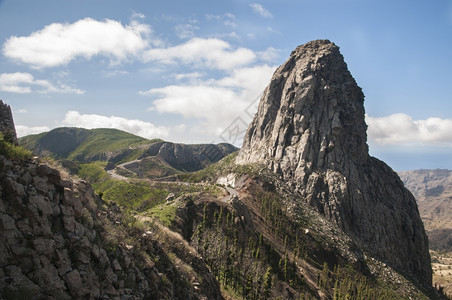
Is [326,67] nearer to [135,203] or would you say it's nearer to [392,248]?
[392,248]

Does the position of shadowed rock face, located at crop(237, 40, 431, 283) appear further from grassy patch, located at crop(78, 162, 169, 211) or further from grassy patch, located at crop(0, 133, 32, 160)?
grassy patch, located at crop(0, 133, 32, 160)

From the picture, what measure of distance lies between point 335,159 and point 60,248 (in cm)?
9701

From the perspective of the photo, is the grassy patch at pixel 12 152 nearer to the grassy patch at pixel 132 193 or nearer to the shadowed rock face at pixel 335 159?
the grassy patch at pixel 132 193

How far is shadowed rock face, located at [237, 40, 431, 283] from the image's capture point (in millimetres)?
91075

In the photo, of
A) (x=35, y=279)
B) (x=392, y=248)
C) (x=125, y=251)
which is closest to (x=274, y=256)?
(x=125, y=251)

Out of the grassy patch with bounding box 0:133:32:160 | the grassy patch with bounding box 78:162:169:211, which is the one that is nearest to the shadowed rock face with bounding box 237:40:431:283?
the grassy patch with bounding box 78:162:169:211

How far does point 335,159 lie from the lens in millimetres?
97812

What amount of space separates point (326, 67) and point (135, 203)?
88749 mm

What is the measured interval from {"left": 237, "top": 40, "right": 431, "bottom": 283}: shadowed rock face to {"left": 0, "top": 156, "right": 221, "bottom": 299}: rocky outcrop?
83627mm

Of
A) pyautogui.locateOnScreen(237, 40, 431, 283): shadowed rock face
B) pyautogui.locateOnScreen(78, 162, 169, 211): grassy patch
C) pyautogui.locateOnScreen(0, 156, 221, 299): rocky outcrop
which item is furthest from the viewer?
pyautogui.locateOnScreen(237, 40, 431, 283): shadowed rock face

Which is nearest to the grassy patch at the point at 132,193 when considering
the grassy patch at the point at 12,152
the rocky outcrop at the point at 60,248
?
the rocky outcrop at the point at 60,248

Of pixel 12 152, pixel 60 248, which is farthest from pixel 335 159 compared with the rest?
pixel 12 152

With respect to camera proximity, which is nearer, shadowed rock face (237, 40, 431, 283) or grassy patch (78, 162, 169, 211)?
grassy patch (78, 162, 169, 211)

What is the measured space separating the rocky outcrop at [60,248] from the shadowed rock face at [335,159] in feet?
274
